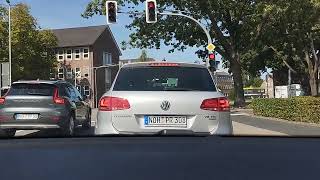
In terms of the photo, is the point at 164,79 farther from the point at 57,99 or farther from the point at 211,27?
the point at 211,27

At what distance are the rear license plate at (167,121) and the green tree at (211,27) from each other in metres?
30.7

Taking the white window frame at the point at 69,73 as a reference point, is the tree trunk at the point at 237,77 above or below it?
below

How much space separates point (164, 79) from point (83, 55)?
7863cm

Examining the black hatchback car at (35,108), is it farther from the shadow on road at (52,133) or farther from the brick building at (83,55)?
the brick building at (83,55)

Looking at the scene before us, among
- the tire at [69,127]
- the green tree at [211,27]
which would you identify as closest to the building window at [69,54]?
the green tree at [211,27]

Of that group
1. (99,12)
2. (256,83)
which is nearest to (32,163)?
(99,12)

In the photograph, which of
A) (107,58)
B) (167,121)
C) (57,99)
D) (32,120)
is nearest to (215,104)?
(167,121)

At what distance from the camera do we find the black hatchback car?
13.9 m

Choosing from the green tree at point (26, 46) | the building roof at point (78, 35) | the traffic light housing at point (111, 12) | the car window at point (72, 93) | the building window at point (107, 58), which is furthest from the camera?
the building window at point (107, 58)

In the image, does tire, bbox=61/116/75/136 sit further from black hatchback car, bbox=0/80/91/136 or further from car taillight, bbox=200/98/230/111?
car taillight, bbox=200/98/230/111

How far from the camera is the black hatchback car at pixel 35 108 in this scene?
1395cm

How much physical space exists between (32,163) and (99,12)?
122ft

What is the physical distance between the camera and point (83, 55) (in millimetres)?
85625

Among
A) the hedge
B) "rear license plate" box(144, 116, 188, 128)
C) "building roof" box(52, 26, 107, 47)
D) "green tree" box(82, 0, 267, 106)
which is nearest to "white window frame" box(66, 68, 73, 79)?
"building roof" box(52, 26, 107, 47)
